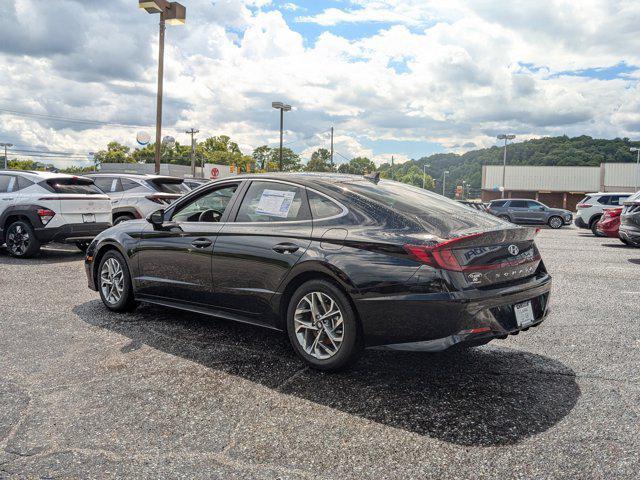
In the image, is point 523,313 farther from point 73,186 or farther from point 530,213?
point 530,213

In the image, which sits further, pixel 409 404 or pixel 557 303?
pixel 557 303

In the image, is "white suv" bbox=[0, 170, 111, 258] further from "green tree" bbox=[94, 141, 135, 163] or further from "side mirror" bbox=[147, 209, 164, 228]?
"green tree" bbox=[94, 141, 135, 163]

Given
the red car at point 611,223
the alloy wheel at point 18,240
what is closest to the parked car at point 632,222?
the red car at point 611,223

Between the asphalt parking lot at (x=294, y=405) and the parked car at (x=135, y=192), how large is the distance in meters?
6.29

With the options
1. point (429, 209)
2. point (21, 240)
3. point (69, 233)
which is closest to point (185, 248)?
point (429, 209)

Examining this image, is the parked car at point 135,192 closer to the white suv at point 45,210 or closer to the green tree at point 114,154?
the white suv at point 45,210

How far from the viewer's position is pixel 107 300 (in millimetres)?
6039

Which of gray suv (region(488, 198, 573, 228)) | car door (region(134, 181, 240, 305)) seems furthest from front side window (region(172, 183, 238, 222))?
gray suv (region(488, 198, 573, 228))

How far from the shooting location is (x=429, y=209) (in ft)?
14.0

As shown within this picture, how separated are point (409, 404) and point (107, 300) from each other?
12.5ft

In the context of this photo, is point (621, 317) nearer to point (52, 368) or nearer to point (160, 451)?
point (160, 451)

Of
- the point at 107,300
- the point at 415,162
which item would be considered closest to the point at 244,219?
the point at 107,300

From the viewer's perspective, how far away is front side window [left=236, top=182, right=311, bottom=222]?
446 centimetres

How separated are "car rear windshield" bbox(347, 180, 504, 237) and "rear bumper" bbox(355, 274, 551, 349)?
473 millimetres
